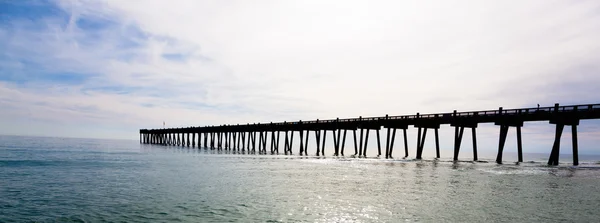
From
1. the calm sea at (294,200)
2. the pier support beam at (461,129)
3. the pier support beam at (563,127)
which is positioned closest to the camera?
the calm sea at (294,200)

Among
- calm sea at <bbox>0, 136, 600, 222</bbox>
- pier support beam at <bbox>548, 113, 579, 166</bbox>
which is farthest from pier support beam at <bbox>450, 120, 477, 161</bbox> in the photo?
calm sea at <bbox>0, 136, 600, 222</bbox>

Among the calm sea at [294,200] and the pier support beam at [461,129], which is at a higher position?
the pier support beam at [461,129]

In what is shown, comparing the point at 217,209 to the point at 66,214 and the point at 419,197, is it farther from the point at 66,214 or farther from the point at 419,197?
the point at 419,197

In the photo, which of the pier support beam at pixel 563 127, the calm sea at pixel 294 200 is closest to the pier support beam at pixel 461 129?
the pier support beam at pixel 563 127

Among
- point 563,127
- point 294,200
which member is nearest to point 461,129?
point 563,127

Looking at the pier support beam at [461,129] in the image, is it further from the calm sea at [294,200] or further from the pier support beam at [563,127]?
the calm sea at [294,200]

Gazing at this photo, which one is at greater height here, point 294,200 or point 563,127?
point 563,127

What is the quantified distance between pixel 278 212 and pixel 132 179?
12294 millimetres

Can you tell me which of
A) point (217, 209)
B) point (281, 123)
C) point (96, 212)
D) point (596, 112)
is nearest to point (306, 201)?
point (217, 209)

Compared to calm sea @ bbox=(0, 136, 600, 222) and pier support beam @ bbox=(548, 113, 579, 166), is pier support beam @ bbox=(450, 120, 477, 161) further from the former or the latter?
calm sea @ bbox=(0, 136, 600, 222)

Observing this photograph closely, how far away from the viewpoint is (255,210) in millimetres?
12086

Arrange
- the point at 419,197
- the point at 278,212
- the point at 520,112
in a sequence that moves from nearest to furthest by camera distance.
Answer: the point at 278,212 → the point at 419,197 → the point at 520,112

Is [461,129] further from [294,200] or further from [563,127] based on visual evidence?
[294,200]

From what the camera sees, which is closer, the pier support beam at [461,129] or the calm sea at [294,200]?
the calm sea at [294,200]
